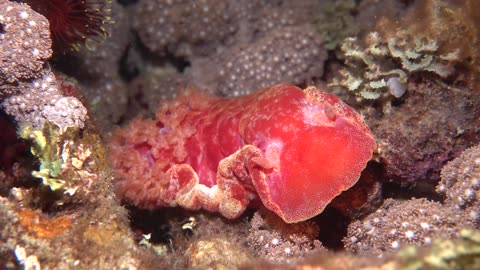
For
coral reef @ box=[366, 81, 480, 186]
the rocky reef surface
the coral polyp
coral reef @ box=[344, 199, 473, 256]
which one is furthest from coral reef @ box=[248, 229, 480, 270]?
the coral polyp

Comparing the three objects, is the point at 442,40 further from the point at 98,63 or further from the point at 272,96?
the point at 98,63

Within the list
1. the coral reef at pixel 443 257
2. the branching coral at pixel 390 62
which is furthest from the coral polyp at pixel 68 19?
the coral reef at pixel 443 257

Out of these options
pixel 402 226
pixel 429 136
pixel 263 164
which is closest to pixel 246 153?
pixel 263 164

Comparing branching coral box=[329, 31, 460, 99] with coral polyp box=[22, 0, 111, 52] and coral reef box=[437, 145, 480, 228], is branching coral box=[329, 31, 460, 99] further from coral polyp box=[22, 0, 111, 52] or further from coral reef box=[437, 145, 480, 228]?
coral polyp box=[22, 0, 111, 52]

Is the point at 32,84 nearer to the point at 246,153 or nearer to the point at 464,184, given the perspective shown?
the point at 246,153

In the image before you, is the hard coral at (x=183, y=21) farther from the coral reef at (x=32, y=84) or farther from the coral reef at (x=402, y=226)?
the coral reef at (x=402, y=226)
